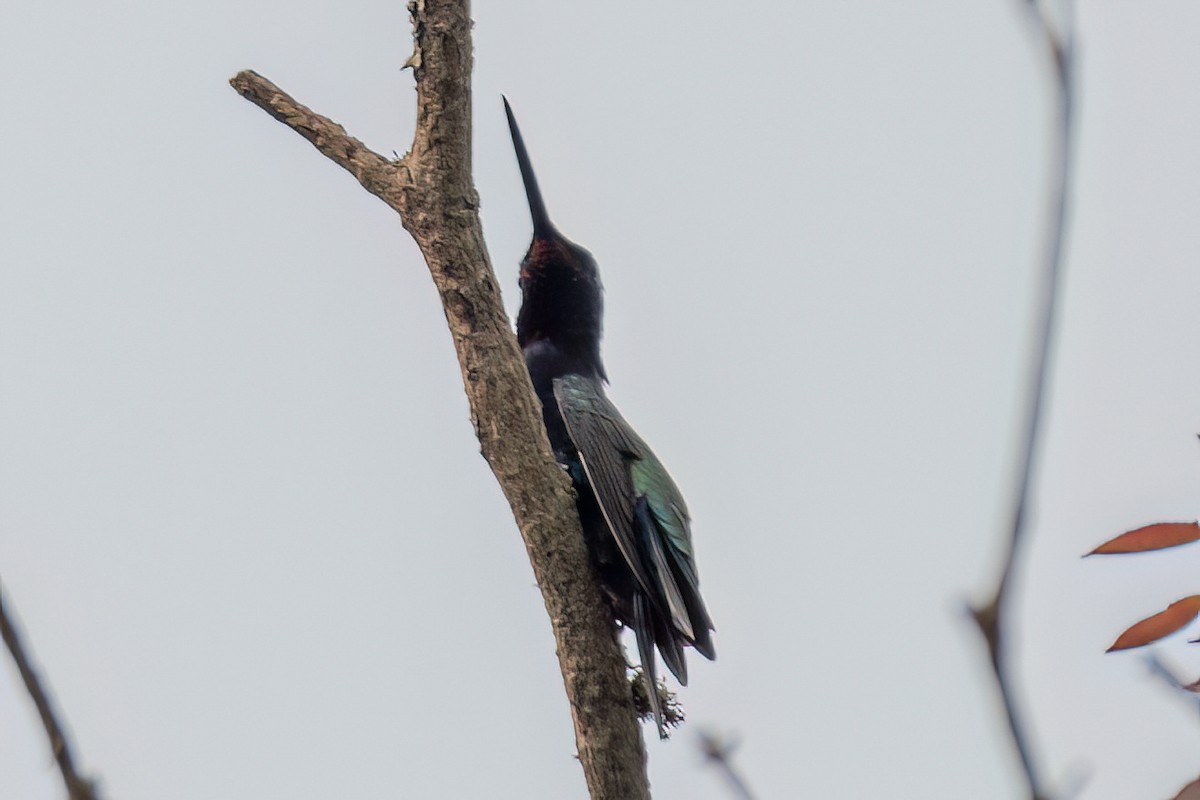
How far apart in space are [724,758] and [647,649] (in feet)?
7.59

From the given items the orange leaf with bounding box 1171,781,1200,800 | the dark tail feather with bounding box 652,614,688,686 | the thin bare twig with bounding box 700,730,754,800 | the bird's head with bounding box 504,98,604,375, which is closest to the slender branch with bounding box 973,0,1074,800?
the thin bare twig with bounding box 700,730,754,800

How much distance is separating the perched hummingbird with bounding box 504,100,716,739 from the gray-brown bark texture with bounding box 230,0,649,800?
0.17m

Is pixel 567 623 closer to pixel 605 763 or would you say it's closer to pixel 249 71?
pixel 605 763

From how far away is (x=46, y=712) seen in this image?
1008mm

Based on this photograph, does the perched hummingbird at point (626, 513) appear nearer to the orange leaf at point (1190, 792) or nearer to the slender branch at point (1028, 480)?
the orange leaf at point (1190, 792)

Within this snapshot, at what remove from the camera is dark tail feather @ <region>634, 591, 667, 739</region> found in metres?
3.44

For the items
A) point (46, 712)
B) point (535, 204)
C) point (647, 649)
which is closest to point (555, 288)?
point (535, 204)

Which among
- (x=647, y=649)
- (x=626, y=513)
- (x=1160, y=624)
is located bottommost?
(x=1160, y=624)

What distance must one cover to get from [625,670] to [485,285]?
3.26ft

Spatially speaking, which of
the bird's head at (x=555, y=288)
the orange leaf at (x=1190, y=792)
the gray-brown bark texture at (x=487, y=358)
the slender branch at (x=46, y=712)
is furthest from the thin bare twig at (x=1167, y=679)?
the bird's head at (x=555, y=288)

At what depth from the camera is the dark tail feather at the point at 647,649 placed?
3438 mm

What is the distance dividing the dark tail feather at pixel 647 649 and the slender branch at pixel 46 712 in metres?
2.47

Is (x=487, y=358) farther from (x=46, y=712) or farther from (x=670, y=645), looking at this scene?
(x=46, y=712)

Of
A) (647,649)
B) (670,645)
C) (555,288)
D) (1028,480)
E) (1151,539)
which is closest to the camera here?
(1028,480)
